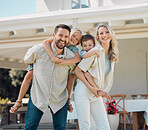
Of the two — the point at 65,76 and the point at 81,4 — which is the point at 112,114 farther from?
the point at 81,4

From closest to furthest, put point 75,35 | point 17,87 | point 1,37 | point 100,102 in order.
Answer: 1. point 100,102
2. point 75,35
3. point 1,37
4. point 17,87

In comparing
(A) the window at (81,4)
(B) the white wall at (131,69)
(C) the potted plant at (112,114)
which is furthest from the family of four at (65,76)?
(B) the white wall at (131,69)

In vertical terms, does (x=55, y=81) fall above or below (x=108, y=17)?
below

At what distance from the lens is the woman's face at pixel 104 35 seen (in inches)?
103

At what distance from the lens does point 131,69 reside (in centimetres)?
876

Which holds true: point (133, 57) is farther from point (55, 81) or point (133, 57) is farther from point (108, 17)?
point (55, 81)

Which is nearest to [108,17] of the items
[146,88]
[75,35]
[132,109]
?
[132,109]

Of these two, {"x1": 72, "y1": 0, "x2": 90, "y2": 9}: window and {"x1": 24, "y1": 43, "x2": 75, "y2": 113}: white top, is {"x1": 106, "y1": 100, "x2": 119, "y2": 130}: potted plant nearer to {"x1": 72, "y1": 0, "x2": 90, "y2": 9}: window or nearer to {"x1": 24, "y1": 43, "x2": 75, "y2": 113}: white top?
{"x1": 24, "y1": 43, "x2": 75, "y2": 113}: white top

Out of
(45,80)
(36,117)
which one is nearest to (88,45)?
(45,80)

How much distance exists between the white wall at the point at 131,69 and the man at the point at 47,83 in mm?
6533

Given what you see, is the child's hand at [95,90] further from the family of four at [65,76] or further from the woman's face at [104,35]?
the woman's face at [104,35]

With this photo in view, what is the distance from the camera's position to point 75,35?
280 centimetres

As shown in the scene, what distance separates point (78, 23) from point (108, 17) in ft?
2.18

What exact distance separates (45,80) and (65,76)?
0.62ft
